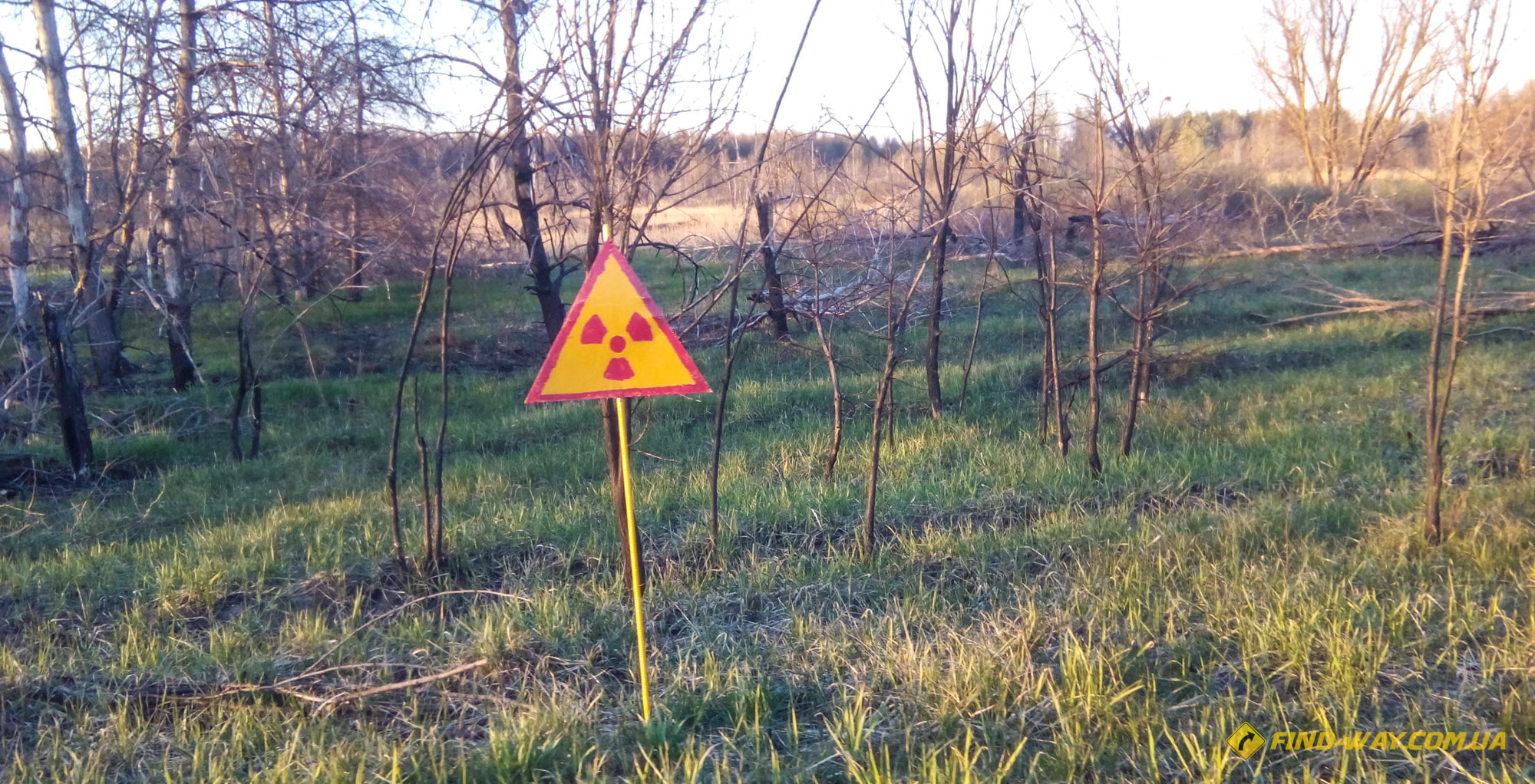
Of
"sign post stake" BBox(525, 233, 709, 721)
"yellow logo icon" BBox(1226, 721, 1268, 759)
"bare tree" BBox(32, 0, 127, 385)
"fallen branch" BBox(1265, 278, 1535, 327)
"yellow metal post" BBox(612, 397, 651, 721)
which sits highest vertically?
"bare tree" BBox(32, 0, 127, 385)

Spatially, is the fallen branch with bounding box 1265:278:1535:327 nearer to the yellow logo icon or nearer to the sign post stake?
the yellow logo icon

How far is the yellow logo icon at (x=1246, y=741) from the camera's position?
9.93 ft

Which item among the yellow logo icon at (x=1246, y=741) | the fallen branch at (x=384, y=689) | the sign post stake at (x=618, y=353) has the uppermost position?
the sign post stake at (x=618, y=353)

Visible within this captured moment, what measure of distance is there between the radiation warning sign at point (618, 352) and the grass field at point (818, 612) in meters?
1.16

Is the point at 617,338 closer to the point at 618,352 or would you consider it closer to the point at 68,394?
the point at 618,352

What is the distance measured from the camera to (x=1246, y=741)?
307 cm

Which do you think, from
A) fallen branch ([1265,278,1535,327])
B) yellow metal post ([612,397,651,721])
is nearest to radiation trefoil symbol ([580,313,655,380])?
Answer: yellow metal post ([612,397,651,721])

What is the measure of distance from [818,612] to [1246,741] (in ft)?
6.03

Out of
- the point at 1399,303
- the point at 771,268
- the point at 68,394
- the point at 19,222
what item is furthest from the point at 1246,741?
the point at 19,222

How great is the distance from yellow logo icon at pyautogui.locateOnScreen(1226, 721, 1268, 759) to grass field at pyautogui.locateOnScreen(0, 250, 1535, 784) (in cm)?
4

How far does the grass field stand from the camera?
3.17 meters

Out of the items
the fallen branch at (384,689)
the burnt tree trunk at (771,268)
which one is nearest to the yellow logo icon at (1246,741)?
the fallen branch at (384,689)

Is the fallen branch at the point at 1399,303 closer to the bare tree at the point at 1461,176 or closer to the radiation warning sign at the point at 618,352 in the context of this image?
the bare tree at the point at 1461,176

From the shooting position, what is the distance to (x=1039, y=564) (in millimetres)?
4828
